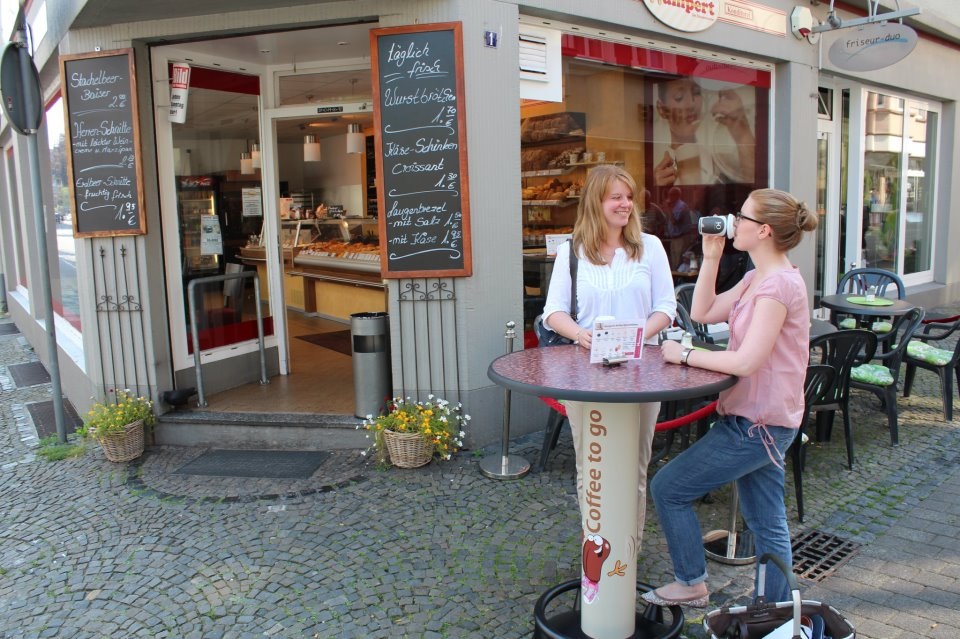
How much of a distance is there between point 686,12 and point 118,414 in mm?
5775

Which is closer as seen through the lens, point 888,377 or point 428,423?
point 428,423

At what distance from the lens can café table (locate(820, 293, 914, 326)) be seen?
6.04 metres

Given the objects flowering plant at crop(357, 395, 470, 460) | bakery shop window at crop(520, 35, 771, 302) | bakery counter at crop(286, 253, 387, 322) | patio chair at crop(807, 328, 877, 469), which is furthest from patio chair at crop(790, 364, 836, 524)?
bakery counter at crop(286, 253, 387, 322)

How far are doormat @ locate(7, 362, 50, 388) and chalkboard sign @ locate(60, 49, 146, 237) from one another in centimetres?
384

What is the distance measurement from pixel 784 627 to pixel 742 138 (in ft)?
22.5

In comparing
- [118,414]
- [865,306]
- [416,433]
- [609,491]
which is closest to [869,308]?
[865,306]

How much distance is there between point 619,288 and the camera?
129 inches

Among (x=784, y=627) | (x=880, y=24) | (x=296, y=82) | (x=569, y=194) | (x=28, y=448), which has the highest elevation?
(x=880, y=24)

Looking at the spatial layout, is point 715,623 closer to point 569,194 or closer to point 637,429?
point 637,429

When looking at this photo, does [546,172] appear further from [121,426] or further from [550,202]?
[121,426]

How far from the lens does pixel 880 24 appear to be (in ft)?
24.9

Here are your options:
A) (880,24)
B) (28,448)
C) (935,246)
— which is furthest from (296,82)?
(935,246)

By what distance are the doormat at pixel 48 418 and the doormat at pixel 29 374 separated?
46.9 inches

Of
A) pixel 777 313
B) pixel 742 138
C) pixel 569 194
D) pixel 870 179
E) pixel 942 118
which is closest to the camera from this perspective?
pixel 777 313
